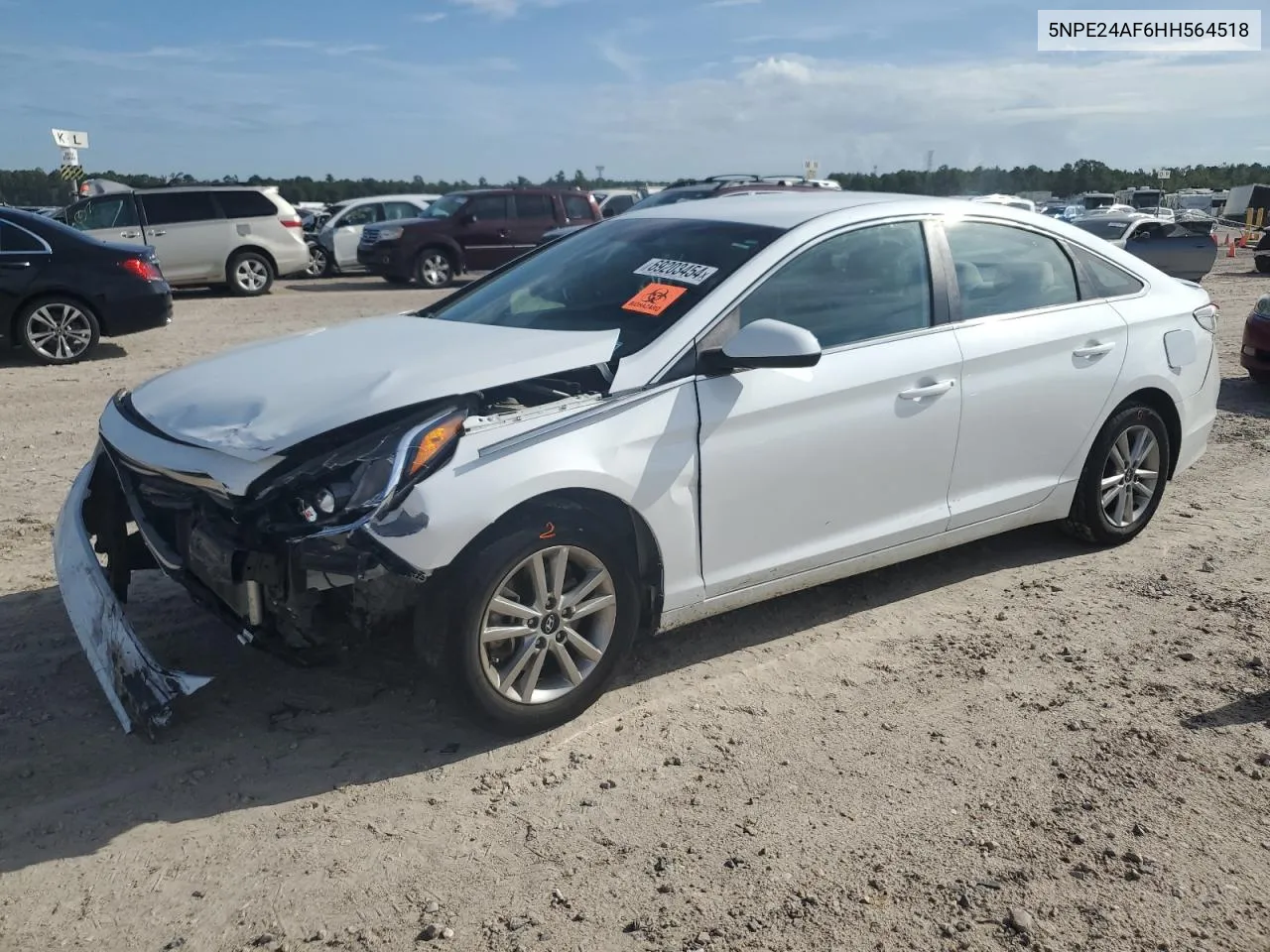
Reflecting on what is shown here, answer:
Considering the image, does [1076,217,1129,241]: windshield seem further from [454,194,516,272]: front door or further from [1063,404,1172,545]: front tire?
[1063,404,1172,545]: front tire

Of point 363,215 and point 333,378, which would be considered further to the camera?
point 363,215

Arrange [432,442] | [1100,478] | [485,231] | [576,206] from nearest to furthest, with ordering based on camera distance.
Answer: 1. [432,442]
2. [1100,478]
3. [485,231]
4. [576,206]

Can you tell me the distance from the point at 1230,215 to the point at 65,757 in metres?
42.8

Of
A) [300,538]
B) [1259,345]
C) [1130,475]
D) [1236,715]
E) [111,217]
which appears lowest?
[1236,715]

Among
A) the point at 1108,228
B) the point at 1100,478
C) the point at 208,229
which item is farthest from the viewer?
the point at 1108,228

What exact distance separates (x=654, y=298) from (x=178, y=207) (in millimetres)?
15430

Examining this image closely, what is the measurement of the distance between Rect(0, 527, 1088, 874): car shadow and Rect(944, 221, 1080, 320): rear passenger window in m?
1.48

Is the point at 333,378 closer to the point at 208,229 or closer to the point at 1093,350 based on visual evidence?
the point at 1093,350

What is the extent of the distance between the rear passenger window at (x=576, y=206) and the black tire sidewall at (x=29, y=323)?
1168 centimetres

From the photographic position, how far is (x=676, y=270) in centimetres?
416

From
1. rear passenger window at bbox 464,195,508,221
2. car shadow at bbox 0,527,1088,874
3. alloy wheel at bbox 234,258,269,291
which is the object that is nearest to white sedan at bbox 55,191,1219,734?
car shadow at bbox 0,527,1088,874

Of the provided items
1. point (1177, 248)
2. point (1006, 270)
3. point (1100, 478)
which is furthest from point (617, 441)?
point (1177, 248)

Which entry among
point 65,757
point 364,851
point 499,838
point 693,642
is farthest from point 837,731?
point 65,757

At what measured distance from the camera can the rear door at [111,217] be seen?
1673 cm
